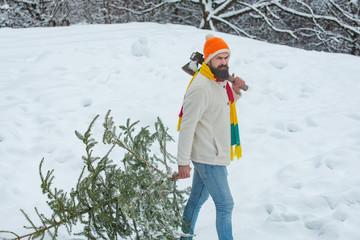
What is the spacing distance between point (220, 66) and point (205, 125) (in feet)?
1.53

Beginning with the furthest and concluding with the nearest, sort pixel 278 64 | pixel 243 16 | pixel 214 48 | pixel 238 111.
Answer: pixel 243 16 < pixel 278 64 < pixel 238 111 < pixel 214 48

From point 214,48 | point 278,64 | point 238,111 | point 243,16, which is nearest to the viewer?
point 214,48

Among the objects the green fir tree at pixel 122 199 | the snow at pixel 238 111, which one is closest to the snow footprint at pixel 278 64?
the snow at pixel 238 111

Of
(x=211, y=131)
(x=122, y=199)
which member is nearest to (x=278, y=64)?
(x=211, y=131)

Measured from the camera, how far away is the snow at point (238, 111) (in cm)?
330

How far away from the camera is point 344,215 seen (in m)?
3.02

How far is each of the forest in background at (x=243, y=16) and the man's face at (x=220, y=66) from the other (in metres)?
10.1

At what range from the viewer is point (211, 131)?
93.2 inches

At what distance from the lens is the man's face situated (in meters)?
2.37

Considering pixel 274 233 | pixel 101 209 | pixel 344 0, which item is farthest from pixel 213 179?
pixel 344 0

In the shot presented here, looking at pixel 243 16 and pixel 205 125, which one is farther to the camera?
pixel 243 16

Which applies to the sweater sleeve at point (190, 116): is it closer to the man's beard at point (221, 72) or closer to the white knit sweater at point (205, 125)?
the white knit sweater at point (205, 125)

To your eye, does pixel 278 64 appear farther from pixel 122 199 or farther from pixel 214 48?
pixel 122 199

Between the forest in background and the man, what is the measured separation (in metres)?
10.2
